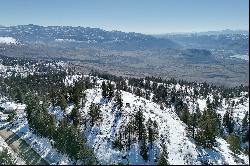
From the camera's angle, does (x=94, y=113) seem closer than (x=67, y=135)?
No

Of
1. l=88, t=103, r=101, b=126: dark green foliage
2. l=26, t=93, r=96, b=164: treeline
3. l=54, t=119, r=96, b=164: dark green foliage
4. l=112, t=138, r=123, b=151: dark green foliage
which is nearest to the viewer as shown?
l=54, t=119, r=96, b=164: dark green foliage

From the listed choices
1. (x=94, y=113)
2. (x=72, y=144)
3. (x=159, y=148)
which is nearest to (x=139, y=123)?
(x=159, y=148)

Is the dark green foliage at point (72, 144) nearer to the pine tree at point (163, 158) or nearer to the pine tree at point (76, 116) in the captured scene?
the pine tree at point (76, 116)

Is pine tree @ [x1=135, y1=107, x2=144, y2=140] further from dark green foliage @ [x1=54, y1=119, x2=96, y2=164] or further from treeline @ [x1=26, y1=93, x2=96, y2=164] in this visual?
dark green foliage @ [x1=54, y1=119, x2=96, y2=164]

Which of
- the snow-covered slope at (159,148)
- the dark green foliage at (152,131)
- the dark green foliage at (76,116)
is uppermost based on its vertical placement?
the dark green foliage at (76,116)

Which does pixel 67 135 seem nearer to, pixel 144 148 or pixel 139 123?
pixel 139 123

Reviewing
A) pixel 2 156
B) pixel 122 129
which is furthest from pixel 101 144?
pixel 2 156

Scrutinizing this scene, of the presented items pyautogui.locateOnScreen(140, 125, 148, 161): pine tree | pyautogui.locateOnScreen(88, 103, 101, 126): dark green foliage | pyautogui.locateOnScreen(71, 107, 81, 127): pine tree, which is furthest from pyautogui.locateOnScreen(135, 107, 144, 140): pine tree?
pyautogui.locateOnScreen(71, 107, 81, 127): pine tree

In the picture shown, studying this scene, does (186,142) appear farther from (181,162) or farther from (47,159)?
(47,159)

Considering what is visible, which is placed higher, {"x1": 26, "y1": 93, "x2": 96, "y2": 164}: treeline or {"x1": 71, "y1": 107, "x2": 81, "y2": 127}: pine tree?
{"x1": 71, "y1": 107, "x2": 81, "y2": 127}: pine tree

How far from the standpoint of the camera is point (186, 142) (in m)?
172

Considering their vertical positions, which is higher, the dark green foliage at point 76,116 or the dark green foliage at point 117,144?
the dark green foliage at point 76,116

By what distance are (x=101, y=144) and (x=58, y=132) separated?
21.6m

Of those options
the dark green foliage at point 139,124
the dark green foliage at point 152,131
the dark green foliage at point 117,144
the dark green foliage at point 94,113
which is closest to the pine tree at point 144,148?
the dark green foliage at point 152,131
